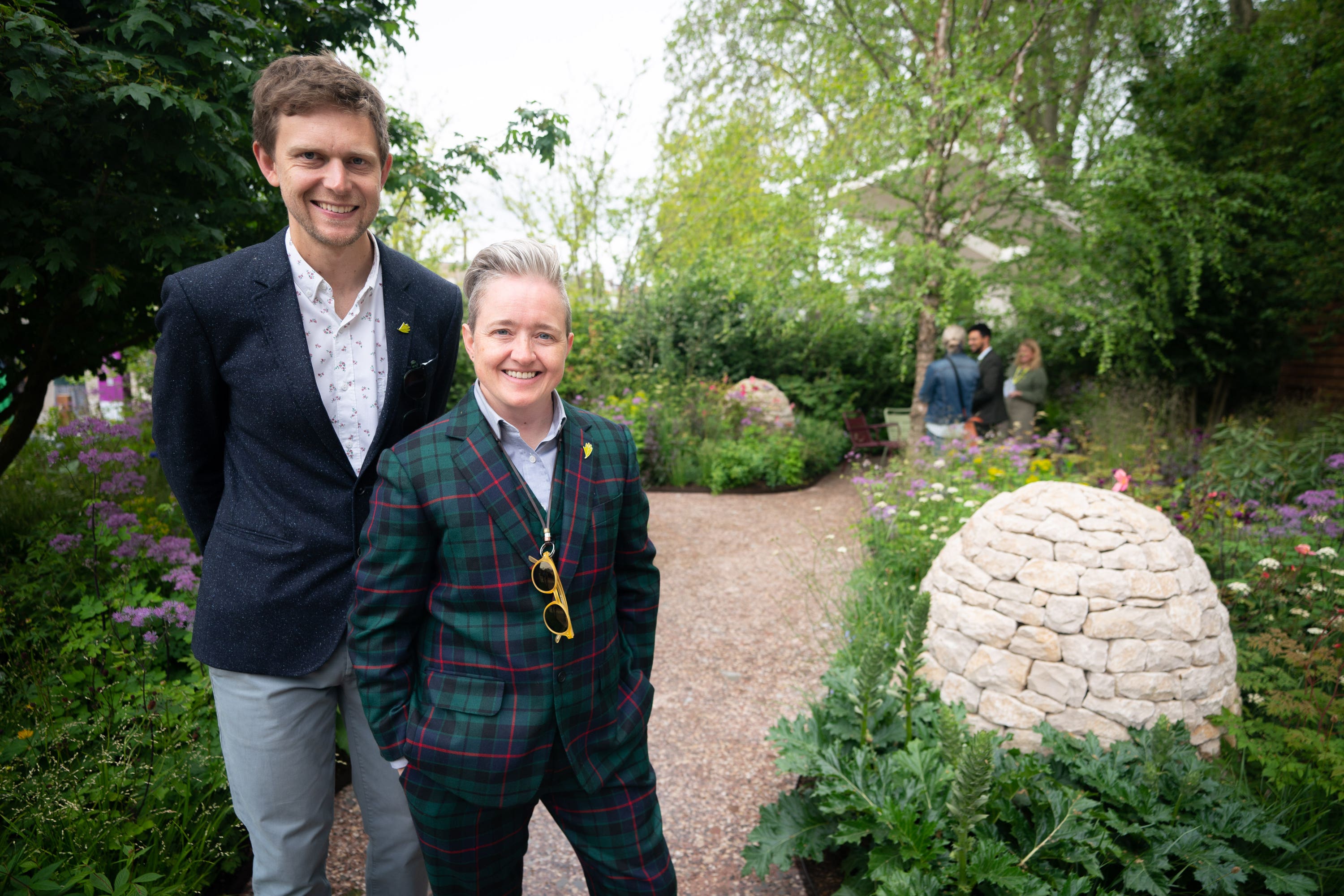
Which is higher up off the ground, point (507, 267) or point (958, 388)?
point (507, 267)

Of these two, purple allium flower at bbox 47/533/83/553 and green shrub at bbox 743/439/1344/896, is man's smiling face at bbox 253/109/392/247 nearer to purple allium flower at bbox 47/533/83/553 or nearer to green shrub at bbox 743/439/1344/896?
green shrub at bbox 743/439/1344/896

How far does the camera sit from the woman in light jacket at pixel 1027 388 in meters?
7.42

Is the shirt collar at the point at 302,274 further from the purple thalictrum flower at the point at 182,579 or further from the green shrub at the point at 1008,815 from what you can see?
the green shrub at the point at 1008,815

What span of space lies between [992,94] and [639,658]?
6.37 m

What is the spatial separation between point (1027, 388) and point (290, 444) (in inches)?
295

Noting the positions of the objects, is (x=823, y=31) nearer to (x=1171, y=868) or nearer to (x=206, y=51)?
(x=206, y=51)

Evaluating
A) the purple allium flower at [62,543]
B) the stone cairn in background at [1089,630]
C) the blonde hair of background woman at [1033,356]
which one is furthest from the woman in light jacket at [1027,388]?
the purple allium flower at [62,543]

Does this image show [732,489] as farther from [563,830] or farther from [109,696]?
[563,830]

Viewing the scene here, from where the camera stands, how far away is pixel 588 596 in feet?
5.13

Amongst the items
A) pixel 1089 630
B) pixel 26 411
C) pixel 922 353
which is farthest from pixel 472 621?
pixel 922 353

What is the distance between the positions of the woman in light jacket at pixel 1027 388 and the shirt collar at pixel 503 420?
22.4 feet

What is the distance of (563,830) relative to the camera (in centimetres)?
155

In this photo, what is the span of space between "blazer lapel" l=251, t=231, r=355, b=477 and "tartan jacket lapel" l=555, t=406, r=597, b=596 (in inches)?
19.0

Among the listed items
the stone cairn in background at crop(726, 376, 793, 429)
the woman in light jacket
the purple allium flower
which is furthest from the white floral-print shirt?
the stone cairn in background at crop(726, 376, 793, 429)
